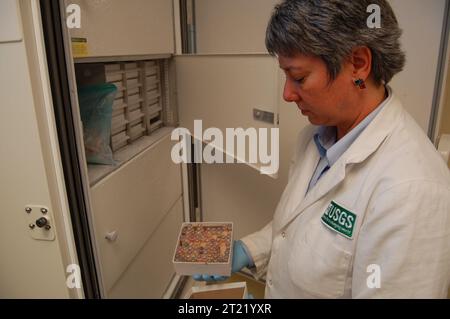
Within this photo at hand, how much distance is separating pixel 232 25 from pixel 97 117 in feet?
2.90

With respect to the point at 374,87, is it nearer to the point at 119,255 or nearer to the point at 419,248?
the point at 419,248

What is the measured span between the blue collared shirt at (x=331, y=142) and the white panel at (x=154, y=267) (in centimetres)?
92

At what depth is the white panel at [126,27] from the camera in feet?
3.17

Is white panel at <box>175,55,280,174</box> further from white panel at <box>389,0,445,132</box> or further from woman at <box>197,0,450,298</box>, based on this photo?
white panel at <box>389,0,445,132</box>

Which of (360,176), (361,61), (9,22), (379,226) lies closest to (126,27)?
(9,22)

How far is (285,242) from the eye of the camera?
37.1 inches

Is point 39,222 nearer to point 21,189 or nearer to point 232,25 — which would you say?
point 21,189

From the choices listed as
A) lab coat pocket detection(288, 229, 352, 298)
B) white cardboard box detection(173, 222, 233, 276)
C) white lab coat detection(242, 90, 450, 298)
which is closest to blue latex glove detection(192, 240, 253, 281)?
white cardboard box detection(173, 222, 233, 276)

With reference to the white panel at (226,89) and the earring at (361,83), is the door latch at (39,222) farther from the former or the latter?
the earring at (361,83)

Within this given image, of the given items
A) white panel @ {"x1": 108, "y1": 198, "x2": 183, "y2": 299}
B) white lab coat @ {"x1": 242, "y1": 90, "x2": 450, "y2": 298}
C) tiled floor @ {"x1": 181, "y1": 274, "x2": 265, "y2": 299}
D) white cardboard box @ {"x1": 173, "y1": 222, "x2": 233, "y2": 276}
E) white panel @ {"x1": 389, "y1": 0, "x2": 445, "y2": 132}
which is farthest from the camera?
tiled floor @ {"x1": 181, "y1": 274, "x2": 265, "y2": 299}

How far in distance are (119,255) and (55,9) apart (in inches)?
35.5

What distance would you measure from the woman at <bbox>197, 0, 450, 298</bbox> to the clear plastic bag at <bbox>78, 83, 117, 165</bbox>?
27.0 inches

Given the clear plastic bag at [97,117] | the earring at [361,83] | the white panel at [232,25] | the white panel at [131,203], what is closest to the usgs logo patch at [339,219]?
the earring at [361,83]

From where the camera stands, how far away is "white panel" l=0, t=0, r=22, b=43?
0.73 m
